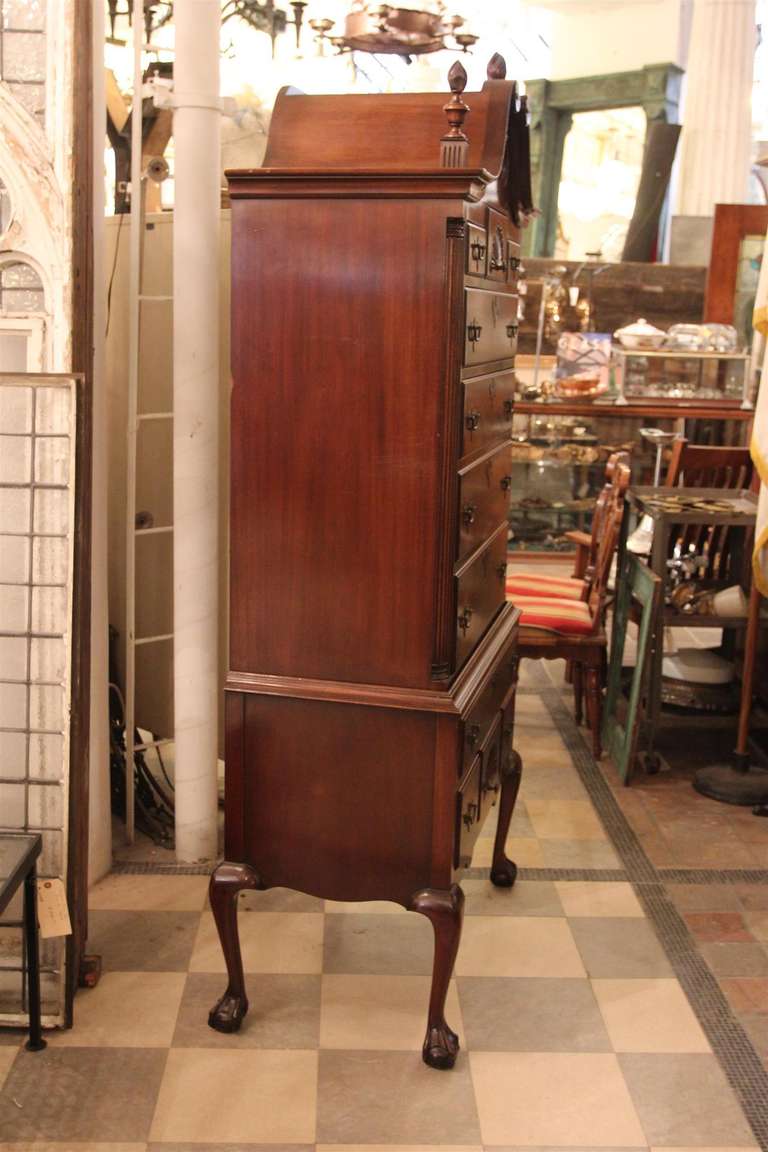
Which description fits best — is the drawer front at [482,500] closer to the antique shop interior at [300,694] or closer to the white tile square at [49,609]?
the antique shop interior at [300,694]

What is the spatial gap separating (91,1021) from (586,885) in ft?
5.03

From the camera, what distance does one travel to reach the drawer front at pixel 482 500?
9.04ft

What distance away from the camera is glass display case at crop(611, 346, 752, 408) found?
828 centimetres

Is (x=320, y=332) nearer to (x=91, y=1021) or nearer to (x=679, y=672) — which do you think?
(x=91, y=1021)

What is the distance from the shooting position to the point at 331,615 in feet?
8.96

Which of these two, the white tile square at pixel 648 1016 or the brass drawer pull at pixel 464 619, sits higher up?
the brass drawer pull at pixel 464 619

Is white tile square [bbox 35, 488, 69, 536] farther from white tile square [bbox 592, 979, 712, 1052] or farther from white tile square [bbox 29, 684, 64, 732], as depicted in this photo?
white tile square [bbox 592, 979, 712, 1052]

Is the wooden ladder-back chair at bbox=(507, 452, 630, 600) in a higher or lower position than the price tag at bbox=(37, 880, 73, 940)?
higher

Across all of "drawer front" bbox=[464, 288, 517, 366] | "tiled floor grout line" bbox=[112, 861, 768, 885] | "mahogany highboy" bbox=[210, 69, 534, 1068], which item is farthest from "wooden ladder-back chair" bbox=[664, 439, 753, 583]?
"mahogany highboy" bbox=[210, 69, 534, 1068]

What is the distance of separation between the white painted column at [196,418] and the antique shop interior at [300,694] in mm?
11

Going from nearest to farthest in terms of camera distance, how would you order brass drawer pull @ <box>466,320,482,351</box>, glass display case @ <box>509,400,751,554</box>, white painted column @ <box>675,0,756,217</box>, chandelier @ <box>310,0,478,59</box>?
1. brass drawer pull @ <box>466,320,482,351</box>
2. chandelier @ <box>310,0,478,59</box>
3. glass display case @ <box>509,400,751,554</box>
4. white painted column @ <box>675,0,756,217</box>

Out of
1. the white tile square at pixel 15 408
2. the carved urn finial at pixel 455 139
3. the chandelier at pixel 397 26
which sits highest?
the chandelier at pixel 397 26

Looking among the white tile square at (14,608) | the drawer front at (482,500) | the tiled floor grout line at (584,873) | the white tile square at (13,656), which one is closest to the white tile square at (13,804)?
the white tile square at (13,656)

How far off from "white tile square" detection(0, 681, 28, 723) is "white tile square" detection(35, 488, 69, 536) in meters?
0.37
